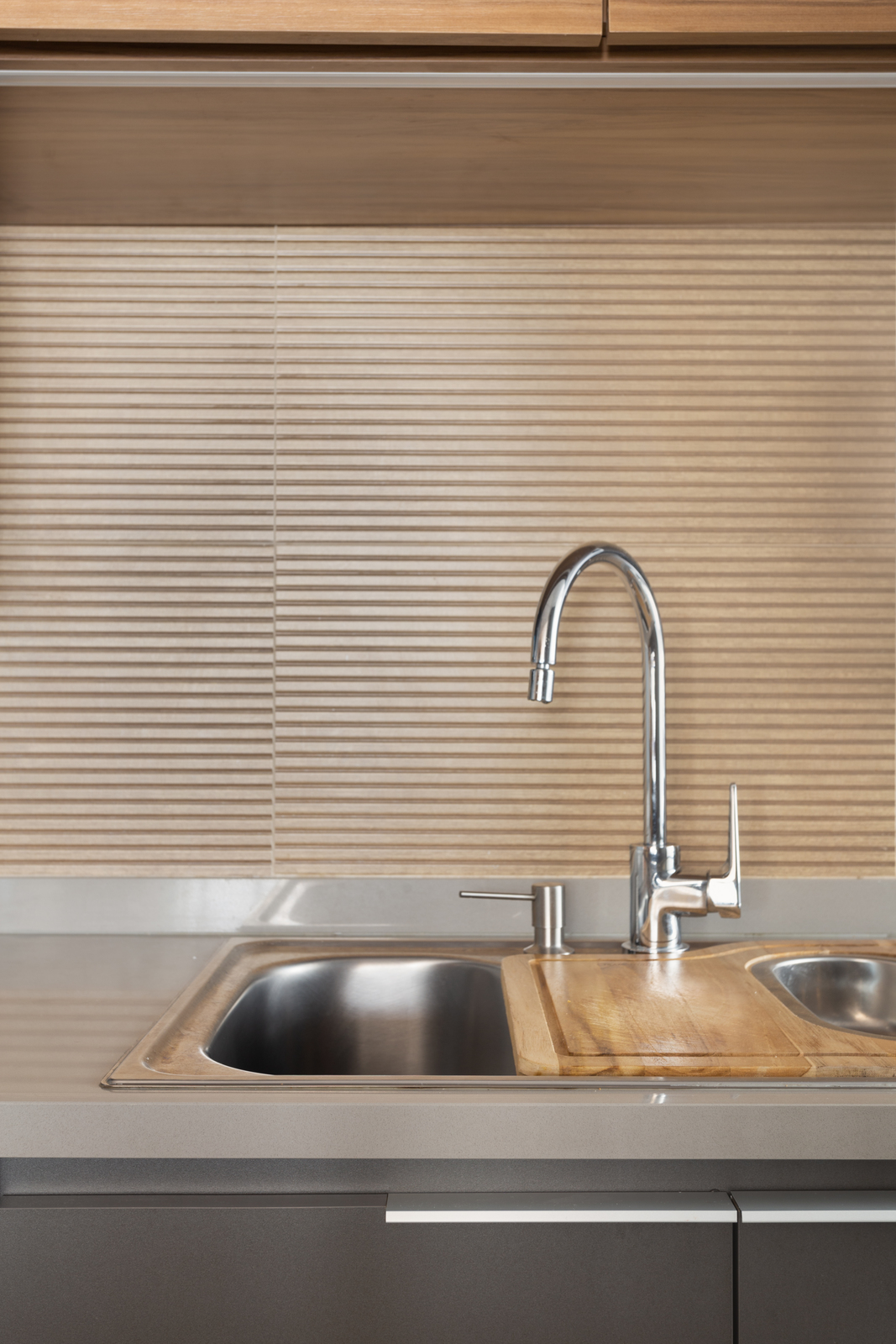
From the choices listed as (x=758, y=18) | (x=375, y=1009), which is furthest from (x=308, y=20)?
(x=375, y=1009)

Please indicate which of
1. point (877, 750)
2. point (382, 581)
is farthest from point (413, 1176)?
point (877, 750)

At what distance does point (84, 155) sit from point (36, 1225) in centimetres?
111

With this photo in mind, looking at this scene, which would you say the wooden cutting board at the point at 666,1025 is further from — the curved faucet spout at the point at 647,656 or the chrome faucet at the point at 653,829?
the curved faucet spout at the point at 647,656

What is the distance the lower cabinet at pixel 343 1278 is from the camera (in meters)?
0.73

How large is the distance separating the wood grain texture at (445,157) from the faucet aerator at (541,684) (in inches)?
23.6

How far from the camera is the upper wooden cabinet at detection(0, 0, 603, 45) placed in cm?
95

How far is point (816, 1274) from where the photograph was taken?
738mm

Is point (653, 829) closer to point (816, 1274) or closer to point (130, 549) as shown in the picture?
point (816, 1274)

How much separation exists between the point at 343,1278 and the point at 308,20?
44.2 inches

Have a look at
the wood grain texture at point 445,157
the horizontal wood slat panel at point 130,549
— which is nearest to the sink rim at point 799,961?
the horizontal wood slat panel at point 130,549

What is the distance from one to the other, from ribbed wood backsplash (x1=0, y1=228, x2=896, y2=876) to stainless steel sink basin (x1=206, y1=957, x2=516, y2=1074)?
17cm

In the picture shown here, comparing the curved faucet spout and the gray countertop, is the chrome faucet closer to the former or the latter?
the curved faucet spout

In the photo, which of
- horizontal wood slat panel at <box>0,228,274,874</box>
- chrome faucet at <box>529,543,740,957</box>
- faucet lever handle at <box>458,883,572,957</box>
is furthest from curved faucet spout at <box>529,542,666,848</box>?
horizontal wood slat panel at <box>0,228,274,874</box>

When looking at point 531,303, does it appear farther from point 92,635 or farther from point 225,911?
point 225,911
